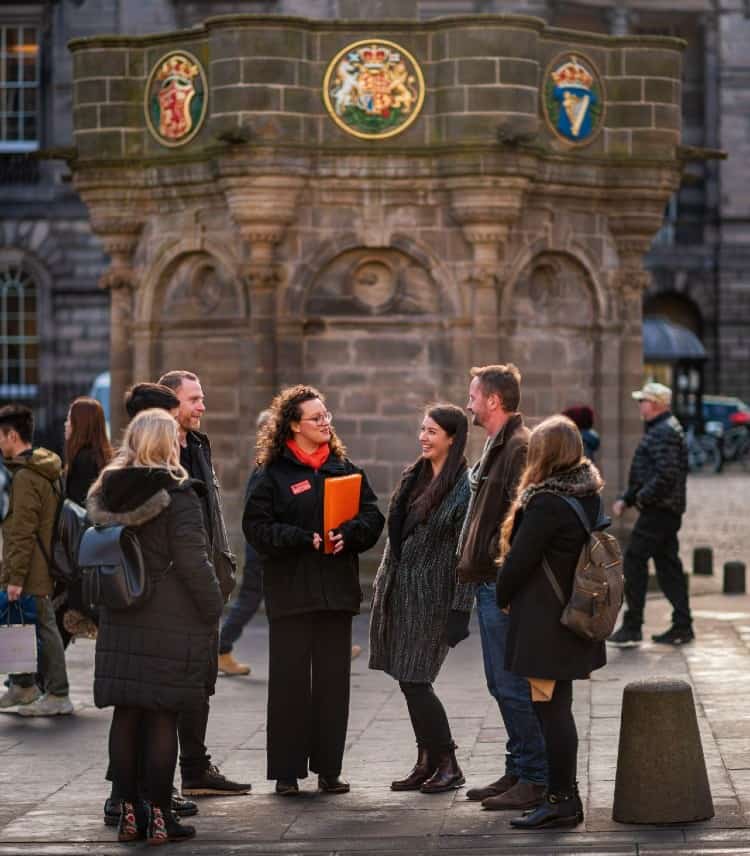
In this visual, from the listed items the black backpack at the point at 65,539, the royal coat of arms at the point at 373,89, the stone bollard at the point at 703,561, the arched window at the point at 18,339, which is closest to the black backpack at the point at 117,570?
the black backpack at the point at 65,539

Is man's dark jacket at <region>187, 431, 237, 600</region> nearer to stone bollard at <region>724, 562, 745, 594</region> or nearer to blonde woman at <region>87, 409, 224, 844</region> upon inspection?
blonde woman at <region>87, 409, 224, 844</region>

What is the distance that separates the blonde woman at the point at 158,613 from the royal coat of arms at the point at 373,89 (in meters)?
9.00

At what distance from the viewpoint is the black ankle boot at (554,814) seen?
28.5ft

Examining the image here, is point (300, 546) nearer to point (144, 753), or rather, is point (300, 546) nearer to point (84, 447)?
point (144, 753)

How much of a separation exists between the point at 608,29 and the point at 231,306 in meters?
36.1

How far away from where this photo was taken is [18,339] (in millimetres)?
44125

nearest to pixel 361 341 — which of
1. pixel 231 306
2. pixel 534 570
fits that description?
pixel 231 306

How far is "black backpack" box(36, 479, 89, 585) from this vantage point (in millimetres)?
11617

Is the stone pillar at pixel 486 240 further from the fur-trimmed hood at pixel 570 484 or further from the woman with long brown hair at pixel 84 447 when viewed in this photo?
the fur-trimmed hood at pixel 570 484

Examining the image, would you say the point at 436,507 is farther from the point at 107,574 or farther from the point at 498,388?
the point at 107,574

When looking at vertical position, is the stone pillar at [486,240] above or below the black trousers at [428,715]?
above

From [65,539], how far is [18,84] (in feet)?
114

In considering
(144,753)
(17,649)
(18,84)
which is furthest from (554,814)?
(18,84)

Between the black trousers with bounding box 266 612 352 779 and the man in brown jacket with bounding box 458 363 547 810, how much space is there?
26.5 inches
